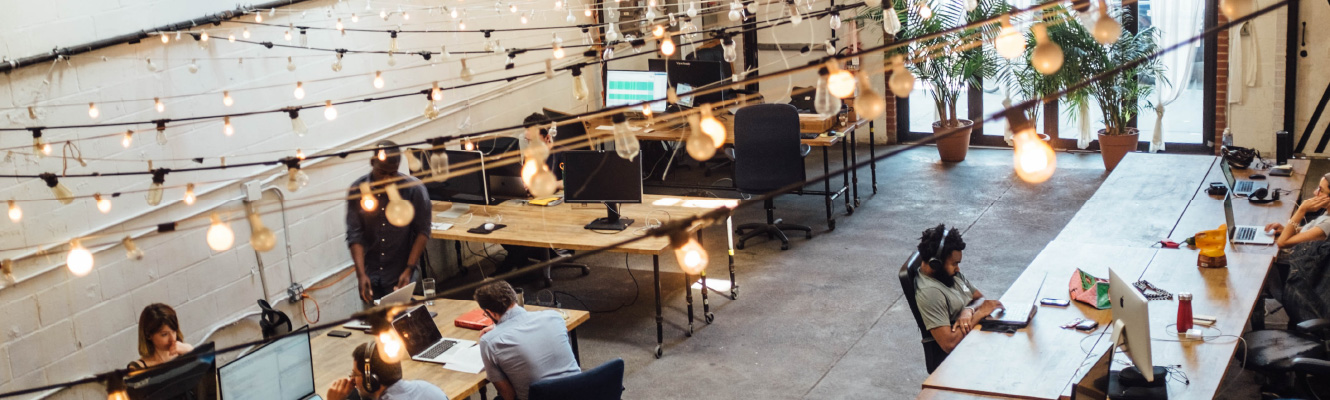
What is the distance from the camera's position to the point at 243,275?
6.74m

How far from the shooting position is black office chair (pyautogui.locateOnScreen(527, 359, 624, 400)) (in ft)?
15.0

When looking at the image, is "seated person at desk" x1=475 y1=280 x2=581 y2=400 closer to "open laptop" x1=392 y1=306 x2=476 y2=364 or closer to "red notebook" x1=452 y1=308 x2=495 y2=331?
"open laptop" x1=392 y1=306 x2=476 y2=364

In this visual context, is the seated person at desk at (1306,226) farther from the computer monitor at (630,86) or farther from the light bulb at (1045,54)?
the computer monitor at (630,86)

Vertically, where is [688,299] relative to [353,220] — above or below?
below

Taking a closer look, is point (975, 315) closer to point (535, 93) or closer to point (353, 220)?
point (353, 220)

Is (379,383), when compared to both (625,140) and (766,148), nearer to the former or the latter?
(625,140)

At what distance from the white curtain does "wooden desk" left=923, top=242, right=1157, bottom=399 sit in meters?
4.97

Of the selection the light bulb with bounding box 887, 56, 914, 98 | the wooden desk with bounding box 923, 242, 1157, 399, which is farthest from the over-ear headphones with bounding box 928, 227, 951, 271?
the light bulb with bounding box 887, 56, 914, 98

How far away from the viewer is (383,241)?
663 centimetres

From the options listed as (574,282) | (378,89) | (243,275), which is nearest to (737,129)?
(574,282)

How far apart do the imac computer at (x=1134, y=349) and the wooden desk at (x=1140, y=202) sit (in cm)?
183

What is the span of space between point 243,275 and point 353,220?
735 mm

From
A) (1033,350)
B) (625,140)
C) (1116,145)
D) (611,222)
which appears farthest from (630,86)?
(625,140)

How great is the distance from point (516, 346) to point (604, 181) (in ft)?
7.82
